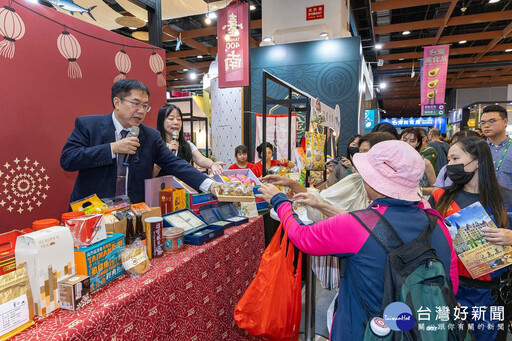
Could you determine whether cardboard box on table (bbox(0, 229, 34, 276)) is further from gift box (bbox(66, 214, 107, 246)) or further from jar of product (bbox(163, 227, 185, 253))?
jar of product (bbox(163, 227, 185, 253))

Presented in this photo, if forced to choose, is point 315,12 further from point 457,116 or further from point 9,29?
point 457,116

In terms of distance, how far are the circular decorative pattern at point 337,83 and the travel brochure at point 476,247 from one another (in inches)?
254

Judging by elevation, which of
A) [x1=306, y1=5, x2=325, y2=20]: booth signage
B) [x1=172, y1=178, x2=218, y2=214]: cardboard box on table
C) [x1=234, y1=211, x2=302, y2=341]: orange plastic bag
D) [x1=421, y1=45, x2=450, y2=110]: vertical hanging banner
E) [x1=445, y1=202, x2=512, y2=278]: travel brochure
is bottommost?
[x1=234, y1=211, x2=302, y2=341]: orange plastic bag

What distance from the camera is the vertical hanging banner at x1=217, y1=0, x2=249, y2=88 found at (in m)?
5.47

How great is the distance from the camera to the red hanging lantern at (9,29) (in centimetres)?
231

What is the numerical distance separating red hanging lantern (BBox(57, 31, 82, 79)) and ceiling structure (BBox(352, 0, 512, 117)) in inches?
310

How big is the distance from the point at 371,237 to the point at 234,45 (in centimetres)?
497

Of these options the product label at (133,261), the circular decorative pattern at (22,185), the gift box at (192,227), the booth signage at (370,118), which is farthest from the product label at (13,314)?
the booth signage at (370,118)

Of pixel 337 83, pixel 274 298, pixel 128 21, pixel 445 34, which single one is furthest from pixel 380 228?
pixel 445 34

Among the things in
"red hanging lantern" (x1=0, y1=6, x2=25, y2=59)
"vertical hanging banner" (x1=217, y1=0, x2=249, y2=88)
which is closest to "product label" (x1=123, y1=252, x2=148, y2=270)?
"red hanging lantern" (x1=0, y1=6, x2=25, y2=59)

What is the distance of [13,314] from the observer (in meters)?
0.95

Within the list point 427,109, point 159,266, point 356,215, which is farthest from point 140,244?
point 427,109

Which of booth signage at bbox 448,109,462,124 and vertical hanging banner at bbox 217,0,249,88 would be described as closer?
vertical hanging banner at bbox 217,0,249,88

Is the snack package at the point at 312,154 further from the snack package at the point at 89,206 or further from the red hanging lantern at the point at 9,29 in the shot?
the red hanging lantern at the point at 9,29
